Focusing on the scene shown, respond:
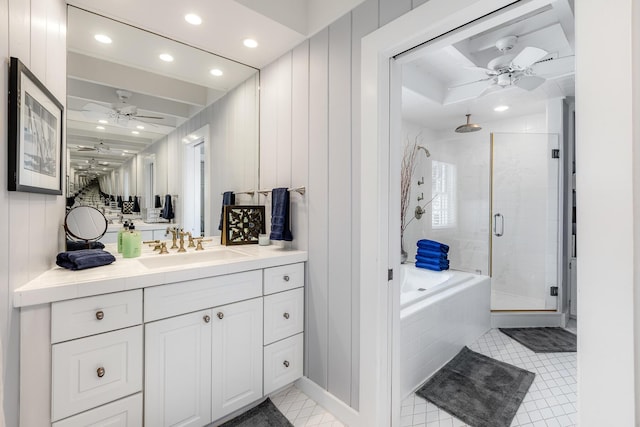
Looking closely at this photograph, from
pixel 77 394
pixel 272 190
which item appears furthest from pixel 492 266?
pixel 77 394

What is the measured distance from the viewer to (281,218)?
197cm

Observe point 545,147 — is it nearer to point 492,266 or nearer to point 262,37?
Result: point 492,266

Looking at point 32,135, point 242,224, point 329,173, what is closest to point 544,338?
point 329,173

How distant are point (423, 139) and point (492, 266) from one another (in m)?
1.70

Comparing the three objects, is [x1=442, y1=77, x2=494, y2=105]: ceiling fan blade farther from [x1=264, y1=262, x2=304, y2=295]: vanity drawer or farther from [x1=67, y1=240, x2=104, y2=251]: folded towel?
[x1=67, y1=240, x2=104, y2=251]: folded towel

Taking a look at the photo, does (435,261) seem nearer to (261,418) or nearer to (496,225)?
(496,225)

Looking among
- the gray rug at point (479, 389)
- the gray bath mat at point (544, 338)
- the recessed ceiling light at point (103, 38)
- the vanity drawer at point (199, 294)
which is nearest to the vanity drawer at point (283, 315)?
the vanity drawer at point (199, 294)

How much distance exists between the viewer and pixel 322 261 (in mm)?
1818

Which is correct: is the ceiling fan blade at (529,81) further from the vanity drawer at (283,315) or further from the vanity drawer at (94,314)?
the vanity drawer at (94,314)

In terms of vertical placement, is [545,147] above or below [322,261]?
above

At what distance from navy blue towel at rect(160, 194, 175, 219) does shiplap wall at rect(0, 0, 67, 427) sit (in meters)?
0.67

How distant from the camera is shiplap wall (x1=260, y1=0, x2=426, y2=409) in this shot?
1.61 metres

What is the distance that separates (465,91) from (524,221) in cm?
161

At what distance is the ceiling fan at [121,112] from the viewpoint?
1.71 metres
